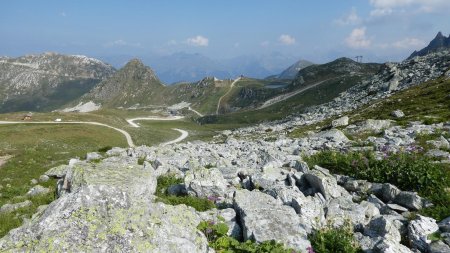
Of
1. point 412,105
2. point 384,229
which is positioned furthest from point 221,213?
point 412,105

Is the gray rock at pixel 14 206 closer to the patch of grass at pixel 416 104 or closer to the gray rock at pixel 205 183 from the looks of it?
the gray rock at pixel 205 183

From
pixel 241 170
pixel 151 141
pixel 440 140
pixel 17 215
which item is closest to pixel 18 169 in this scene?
pixel 17 215

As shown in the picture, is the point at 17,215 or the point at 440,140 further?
the point at 440,140

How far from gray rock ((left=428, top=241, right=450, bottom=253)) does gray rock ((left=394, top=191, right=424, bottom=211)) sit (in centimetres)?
342

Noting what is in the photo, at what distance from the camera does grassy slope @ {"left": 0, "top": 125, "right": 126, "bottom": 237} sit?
735 inches

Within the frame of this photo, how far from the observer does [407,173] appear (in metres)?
15.7

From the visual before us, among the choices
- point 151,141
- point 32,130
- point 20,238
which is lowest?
point 151,141

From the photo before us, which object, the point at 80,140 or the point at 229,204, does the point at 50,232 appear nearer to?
the point at 229,204

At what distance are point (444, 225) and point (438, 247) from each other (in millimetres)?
1348

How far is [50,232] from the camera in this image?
816 centimetres

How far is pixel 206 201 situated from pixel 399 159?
9.19 metres

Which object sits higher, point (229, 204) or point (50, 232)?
point (50, 232)

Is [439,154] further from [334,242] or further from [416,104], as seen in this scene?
[416,104]

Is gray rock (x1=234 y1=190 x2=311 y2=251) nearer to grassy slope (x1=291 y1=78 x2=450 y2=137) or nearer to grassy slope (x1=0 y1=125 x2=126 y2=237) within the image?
grassy slope (x1=0 y1=125 x2=126 y2=237)
